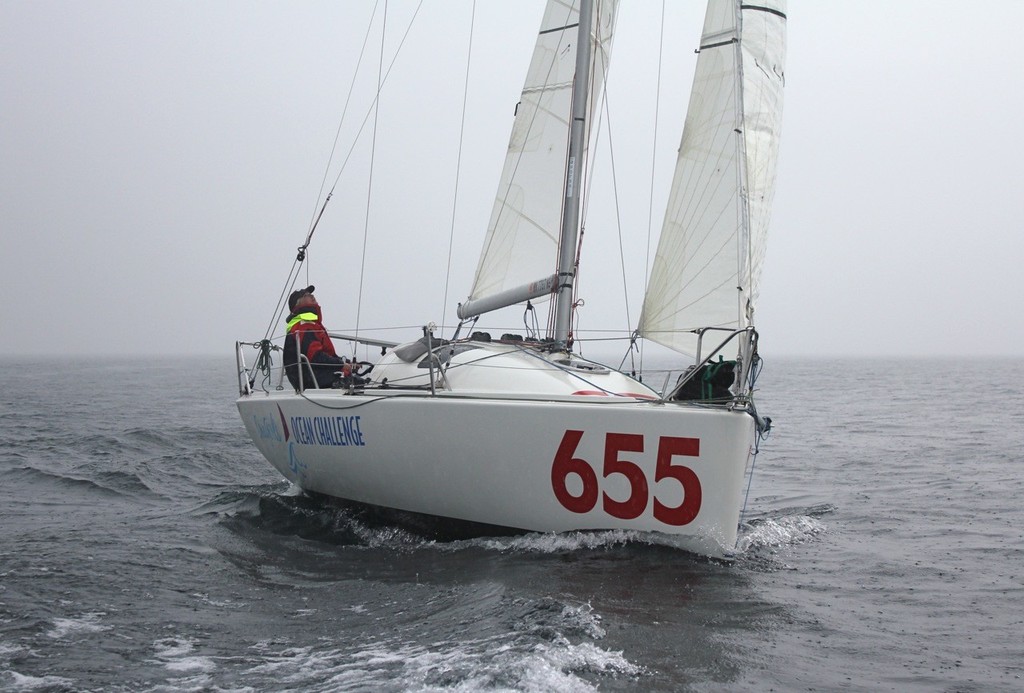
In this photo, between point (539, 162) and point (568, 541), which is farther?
point (539, 162)

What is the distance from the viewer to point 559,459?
5.46 meters

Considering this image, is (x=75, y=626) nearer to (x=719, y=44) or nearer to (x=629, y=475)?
(x=629, y=475)

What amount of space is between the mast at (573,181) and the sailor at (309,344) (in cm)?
187

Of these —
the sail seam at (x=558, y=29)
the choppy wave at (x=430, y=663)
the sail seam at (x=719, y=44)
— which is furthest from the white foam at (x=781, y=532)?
the sail seam at (x=558, y=29)

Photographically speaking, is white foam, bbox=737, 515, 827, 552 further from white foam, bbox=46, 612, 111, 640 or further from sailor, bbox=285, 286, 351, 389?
white foam, bbox=46, 612, 111, 640

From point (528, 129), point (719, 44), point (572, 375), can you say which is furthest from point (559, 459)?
point (719, 44)

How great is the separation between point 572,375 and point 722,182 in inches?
79.5

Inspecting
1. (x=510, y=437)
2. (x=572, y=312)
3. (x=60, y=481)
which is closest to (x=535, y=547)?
(x=510, y=437)

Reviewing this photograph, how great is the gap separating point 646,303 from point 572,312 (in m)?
0.64

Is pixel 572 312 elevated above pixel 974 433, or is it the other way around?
pixel 572 312

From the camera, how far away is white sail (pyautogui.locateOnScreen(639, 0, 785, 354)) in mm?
6730

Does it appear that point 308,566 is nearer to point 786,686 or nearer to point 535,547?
point 535,547

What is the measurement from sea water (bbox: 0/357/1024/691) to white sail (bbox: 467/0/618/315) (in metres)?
2.40

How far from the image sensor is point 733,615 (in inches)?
176
